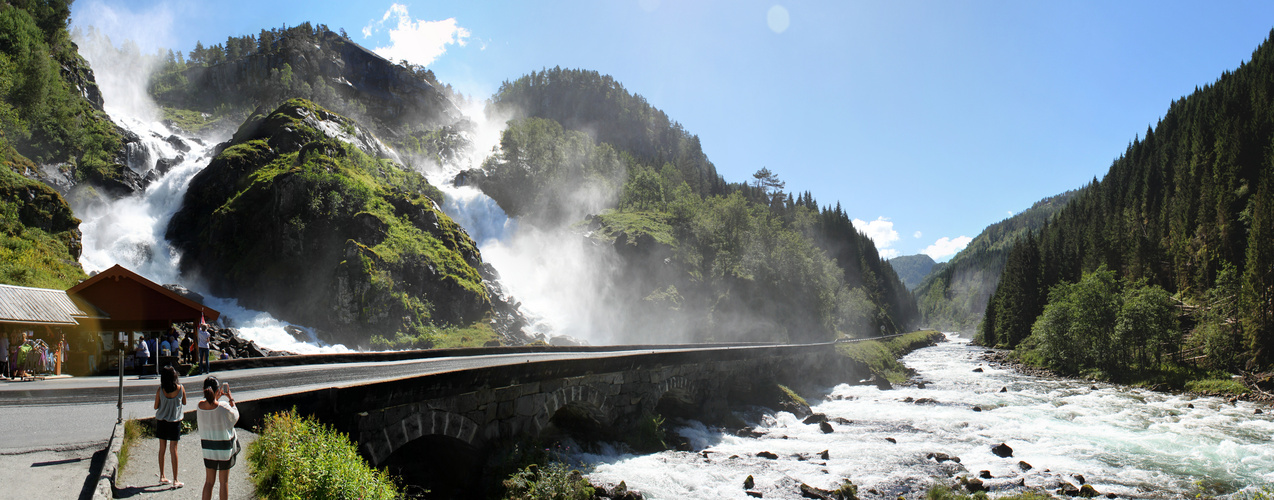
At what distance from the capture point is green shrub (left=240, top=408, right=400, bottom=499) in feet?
24.7

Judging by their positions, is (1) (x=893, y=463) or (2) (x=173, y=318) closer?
(1) (x=893, y=463)

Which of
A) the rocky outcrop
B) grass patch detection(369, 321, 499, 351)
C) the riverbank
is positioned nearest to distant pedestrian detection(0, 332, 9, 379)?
grass patch detection(369, 321, 499, 351)

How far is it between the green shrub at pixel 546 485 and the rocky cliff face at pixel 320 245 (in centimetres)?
3543

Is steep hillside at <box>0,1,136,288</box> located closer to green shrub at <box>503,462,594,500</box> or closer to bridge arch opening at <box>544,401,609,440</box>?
bridge arch opening at <box>544,401,609,440</box>

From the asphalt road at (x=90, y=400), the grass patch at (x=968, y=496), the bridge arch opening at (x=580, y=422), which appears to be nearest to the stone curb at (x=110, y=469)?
the asphalt road at (x=90, y=400)

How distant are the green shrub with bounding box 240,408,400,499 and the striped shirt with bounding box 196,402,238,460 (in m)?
0.68

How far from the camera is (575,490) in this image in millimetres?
14188

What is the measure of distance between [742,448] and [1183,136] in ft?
321

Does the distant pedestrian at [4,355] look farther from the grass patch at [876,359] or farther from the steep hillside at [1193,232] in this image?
the steep hillside at [1193,232]

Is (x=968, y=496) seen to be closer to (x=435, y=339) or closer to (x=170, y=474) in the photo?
(x=170, y=474)

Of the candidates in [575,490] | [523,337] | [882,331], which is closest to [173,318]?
[575,490]

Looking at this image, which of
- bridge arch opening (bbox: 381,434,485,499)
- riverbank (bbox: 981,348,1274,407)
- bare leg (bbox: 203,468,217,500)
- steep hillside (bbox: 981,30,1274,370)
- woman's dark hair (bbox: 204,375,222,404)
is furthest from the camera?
steep hillside (bbox: 981,30,1274,370)

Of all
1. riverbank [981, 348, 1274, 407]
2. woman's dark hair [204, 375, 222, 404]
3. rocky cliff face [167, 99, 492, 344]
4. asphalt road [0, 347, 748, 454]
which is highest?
rocky cliff face [167, 99, 492, 344]

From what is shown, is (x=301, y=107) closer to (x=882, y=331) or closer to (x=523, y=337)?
(x=523, y=337)
